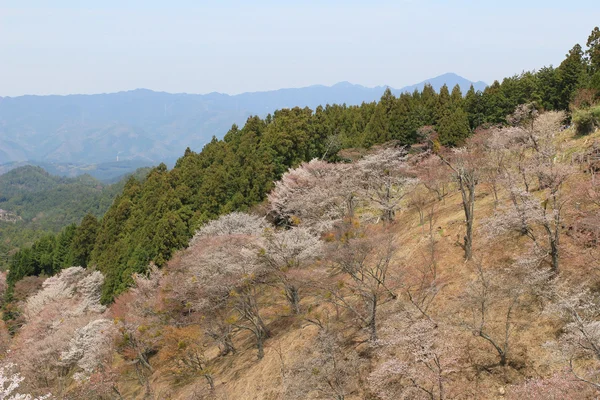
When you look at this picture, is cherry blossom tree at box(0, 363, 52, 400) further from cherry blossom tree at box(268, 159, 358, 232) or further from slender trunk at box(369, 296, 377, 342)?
cherry blossom tree at box(268, 159, 358, 232)

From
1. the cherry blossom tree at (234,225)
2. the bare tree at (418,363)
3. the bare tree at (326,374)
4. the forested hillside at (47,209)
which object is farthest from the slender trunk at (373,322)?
the forested hillside at (47,209)

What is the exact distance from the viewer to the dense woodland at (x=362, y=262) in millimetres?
14195

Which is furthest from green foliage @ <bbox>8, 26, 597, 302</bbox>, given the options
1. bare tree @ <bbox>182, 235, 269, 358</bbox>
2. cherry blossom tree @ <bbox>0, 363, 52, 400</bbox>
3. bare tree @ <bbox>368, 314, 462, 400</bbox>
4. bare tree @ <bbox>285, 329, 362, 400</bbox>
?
bare tree @ <bbox>368, 314, 462, 400</bbox>

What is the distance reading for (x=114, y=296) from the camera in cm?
3103

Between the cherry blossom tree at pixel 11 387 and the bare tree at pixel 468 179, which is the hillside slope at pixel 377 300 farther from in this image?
the cherry blossom tree at pixel 11 387

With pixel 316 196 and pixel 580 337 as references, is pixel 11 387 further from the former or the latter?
pixel 316 196

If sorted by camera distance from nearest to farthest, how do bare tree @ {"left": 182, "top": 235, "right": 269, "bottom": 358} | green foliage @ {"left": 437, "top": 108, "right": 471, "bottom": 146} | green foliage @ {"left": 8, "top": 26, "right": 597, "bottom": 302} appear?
bare tree @ {"left": 182, "top": 235, "right": 269, "bottom": 358}
green foliage @ {"left": 8, "top": 26, "right": 597, "bottom": 302}
green foliage @ {"left": 437, "top": 108, "right": 471, "bottom": 146}

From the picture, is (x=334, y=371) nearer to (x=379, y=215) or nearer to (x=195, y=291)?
(x=195, y=291)

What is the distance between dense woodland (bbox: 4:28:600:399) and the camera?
14195mm

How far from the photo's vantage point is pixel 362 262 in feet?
55.8

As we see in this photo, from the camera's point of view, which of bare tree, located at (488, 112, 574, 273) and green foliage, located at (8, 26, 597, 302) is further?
green foliage, located at (8, 26, 597, 302)

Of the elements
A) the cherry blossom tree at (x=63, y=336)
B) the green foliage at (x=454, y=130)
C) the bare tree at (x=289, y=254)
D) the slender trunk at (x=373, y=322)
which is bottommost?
the cherry blossom tree at (x=63, y=336)

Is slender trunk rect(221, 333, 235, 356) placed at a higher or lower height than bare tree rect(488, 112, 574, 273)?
lower

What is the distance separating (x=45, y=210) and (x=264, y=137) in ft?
511
